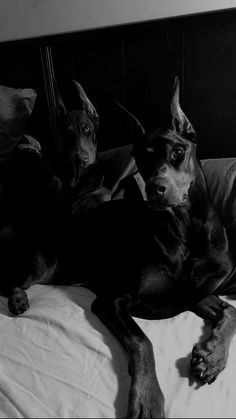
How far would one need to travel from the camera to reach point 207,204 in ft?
4.60

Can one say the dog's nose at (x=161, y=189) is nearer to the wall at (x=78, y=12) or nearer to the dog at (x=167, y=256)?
the dog at (x=167, y=256)

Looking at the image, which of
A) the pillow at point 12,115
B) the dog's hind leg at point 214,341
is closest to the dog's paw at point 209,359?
the dog's hind leg at point 214,341

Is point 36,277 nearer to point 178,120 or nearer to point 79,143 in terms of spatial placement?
point 79,143

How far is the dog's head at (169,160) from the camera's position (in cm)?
127

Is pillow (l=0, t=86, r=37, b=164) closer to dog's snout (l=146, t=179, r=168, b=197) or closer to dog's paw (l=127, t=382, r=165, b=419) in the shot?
dog's snout (l=146, t=179, r=168, b=197)

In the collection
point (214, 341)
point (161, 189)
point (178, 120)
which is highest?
point (178, 120)

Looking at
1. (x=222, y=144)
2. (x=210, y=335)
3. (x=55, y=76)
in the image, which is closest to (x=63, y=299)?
(x=210, y=335)

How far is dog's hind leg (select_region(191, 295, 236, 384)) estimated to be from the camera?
104 centimetres

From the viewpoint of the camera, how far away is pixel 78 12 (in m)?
2.03

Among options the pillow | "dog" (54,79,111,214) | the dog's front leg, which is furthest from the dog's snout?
the pillow

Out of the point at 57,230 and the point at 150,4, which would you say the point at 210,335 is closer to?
the point at 57,230

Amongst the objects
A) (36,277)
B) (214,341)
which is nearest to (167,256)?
(214,341)

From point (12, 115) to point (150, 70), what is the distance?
2.39 feet

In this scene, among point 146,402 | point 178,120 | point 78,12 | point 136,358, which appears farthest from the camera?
point 78,12
